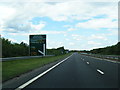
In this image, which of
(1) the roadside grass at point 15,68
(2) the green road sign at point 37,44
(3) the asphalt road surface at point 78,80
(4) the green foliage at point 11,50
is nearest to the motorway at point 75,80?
(3) the asphalt road surface at point 78,80

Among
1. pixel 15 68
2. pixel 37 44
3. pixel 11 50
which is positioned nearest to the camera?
pixel 15 68

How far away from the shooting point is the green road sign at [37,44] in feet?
137

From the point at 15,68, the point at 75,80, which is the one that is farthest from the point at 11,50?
the point at 75,80

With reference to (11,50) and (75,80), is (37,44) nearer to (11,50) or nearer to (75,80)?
(11,50)

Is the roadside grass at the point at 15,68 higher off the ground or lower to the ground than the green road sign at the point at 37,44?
lower

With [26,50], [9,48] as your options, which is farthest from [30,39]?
[26,50]

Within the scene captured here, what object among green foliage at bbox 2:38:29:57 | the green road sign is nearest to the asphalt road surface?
the green road sign

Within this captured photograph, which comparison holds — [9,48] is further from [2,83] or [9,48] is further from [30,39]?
[2,83]

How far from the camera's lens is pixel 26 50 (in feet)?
184

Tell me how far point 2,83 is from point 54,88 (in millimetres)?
2602

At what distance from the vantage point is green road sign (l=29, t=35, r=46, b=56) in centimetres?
4175

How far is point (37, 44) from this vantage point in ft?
139

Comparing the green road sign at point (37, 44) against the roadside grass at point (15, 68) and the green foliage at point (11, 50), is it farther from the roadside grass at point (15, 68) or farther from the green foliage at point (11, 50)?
the roadside grass at point (15, 68)

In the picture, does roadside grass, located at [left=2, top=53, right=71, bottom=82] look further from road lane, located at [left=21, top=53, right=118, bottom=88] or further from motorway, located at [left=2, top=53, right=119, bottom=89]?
road lane, located at [left=21, top=53, right=118, bottom=88]
